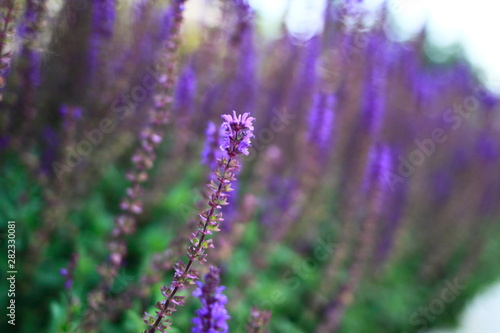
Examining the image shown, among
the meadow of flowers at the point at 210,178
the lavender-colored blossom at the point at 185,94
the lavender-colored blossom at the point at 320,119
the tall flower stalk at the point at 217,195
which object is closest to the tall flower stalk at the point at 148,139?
the meadow of flowers at the point at 210,178

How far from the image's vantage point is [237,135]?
53.3 inches

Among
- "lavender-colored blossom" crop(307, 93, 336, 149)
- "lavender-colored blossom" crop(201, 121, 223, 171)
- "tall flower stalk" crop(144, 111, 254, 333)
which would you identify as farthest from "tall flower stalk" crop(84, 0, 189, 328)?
"lavender-colored blossom" crop(307, 93, 336, 149)

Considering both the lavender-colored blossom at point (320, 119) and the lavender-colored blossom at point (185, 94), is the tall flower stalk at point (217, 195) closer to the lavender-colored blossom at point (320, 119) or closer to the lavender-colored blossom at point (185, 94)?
the lavender-colored blossom at point (185, 94)

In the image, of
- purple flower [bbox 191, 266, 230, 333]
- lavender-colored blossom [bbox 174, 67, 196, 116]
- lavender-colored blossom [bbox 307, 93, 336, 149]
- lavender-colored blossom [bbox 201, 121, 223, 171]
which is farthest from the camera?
lavender-colored blossom [bbox 307, 93, 336, 149]

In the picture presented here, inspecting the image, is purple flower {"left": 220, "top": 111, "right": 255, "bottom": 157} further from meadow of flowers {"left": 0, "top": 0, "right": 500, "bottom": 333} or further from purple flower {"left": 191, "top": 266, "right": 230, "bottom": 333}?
purple flower {"left": 191, "top": 266, "right": 230, "bottom": 333}

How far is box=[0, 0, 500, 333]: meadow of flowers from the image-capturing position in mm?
2186

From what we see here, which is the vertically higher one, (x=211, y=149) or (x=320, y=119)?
(x=320, y=119)

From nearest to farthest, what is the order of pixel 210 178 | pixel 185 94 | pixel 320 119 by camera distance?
1. pixel 210 178
2. pixel 185 94
3. pixel 320 119

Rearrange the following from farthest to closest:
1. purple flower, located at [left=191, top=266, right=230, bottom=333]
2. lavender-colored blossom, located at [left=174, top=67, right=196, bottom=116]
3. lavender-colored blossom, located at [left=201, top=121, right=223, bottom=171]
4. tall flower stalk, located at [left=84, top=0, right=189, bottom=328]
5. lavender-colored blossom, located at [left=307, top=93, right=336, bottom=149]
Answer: lavender-colored blossom, located at [left=307, top=93, right=336, bottom=149] < lavender-colored blossom, located at [left=174, top=67, right=196, bottom=116] < lavender-colored blossom, located at [left=201, top=121, right=223, bottom=171] < tall flower stalk, located at [left=84, top=0, right=189, bottom=328] < purple flower, located at [left=191, top=266, right=230, bottom=333]

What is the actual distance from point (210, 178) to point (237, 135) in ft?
2.74

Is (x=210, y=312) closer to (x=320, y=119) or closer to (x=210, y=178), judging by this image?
(x=210, y=178)

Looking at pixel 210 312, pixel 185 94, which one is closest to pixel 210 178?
pixel 210 312

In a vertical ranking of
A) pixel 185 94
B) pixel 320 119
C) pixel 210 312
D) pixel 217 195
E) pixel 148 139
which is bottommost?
pixel 210 312

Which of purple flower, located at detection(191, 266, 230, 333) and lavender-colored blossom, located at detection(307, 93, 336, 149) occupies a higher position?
lavender-colored blossom, located at detection(307, 93, 336, 149)
